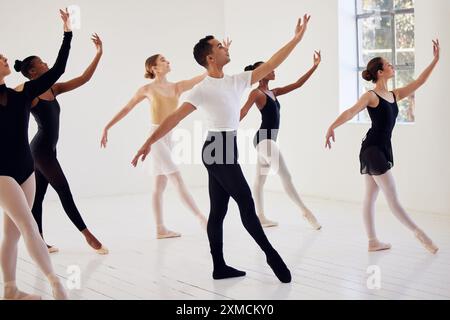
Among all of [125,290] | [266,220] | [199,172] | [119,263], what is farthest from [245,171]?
[125,290]

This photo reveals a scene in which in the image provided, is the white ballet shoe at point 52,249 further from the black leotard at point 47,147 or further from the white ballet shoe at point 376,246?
the white ballet shoe at point 376,246

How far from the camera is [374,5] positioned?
7461 millimetres

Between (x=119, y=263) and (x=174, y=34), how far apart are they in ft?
13.8

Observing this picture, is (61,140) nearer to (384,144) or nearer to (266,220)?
(266,220)

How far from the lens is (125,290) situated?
4.41 m

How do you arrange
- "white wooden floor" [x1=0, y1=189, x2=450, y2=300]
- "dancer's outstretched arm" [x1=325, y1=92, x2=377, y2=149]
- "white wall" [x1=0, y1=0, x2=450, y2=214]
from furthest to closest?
"white wall" [x1=0, y1=0, x2=450, y2=214] → "dancer's outstretched arm" [x1=325, y1=92, x2=377, y2=149] → "white wooden floor" [x1=0, y1=189, x2=450, y2=300]

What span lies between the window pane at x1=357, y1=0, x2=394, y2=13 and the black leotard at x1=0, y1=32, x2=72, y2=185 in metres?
3.99

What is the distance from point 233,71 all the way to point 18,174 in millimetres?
Result: 5036

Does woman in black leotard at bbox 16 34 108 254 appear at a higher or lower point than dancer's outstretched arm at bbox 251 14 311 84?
lower

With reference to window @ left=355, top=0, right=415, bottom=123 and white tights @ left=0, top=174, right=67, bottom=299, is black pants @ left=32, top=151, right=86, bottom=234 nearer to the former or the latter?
white tights @ left=0, top=174, right=67, bottom=299

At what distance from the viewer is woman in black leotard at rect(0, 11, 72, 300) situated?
3.88 meters

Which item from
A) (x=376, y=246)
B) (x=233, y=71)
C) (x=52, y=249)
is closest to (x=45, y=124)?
(x=52, y=249)

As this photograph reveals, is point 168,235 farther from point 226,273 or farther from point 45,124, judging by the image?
point 226,273

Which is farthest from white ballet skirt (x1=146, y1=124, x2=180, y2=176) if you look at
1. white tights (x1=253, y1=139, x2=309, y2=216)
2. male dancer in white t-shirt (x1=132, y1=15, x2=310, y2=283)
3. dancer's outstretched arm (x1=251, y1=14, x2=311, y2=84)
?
dancer's outstretched arm (x1=251, y1=14, x2=311, y2=84)
